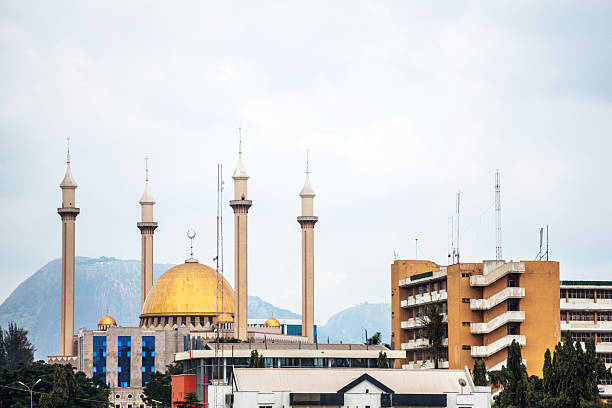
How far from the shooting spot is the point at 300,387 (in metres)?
81.6

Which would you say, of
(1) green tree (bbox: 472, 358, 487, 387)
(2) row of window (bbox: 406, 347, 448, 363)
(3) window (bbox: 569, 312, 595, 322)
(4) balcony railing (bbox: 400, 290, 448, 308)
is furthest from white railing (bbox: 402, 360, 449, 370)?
(1) green tree (bbox: 472, 358, 487, 387)

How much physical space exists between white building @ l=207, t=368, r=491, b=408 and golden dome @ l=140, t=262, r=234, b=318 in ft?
246

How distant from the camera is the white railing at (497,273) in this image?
105 metres

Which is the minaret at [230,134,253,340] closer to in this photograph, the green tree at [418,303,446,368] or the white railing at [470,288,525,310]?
the green tree at [418,303,446,368]

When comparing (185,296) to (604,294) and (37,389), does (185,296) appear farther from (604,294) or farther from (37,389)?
(604,294)

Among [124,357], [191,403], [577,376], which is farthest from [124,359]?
[577,376]

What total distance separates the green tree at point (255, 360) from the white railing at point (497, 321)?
2547 cm

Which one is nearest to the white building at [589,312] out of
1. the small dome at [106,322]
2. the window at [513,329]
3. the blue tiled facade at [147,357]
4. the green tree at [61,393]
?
the window at [513,329]

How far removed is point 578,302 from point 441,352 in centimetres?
1449

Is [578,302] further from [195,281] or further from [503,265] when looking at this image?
[195,281]

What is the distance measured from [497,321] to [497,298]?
7.19ft

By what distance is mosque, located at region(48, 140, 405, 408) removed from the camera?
14188cm

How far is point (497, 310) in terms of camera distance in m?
106

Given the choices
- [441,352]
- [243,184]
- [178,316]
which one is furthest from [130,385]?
[441,352]
